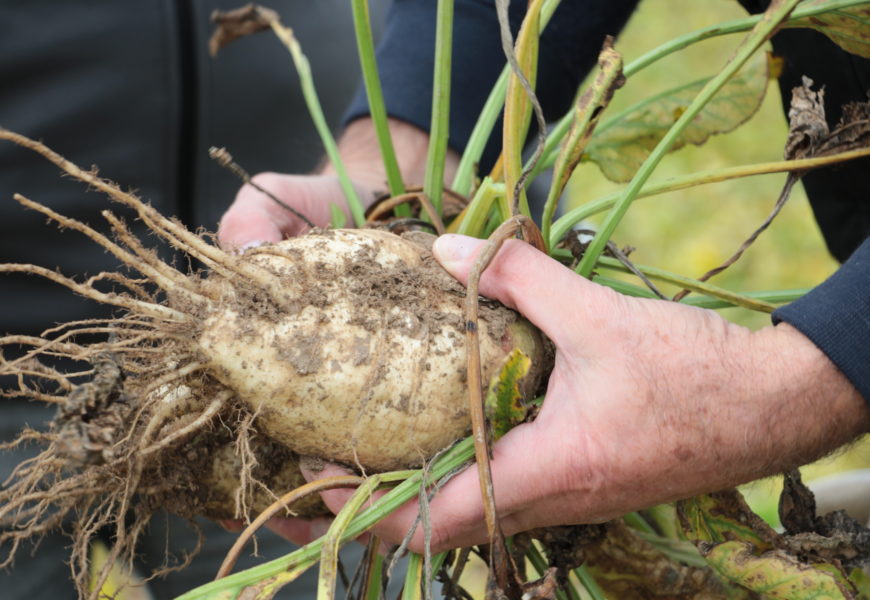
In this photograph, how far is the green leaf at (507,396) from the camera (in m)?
0.93

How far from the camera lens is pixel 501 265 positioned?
3.39 feet

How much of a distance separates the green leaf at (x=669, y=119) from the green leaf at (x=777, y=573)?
72cm

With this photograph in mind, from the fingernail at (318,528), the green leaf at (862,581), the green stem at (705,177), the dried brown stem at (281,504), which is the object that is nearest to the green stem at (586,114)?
the green stem at (705,177)

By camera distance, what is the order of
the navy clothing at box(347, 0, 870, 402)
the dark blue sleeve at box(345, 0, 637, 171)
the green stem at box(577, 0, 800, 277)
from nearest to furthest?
1. the green stem at box(577, 0, 800, 277)
2. the navy clothing at box(347, 0, 870, 402)
3. the dark blue sleeve at box(345, 0, 637, 171)

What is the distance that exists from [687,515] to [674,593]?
226 mm

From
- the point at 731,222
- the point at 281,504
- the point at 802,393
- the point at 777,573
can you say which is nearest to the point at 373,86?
the point at 281,504

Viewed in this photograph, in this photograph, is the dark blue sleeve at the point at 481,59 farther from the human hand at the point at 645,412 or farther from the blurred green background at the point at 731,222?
the blurred green background at the point at 731,222

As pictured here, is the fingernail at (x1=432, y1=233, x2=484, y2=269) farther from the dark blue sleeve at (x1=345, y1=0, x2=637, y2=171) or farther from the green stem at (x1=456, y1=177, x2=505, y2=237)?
the dark blue sleeve at (x1=345, y1=0, x2=637, y2=171)

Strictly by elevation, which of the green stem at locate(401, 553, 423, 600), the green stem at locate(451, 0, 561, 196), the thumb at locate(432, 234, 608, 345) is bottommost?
the green stem at locate(401, 553, 423, 600)

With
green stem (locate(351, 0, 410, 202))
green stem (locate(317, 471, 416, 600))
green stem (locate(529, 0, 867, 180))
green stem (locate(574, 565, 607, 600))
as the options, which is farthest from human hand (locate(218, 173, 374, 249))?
green stem (locate(574, 565, 607, 600))

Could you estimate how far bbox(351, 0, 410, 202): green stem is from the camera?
1229mm

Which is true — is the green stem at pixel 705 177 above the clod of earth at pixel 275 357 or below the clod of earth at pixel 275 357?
above

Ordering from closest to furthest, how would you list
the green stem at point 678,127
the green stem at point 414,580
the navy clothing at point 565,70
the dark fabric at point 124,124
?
the green stem at point 414,580
the green stem at point 678,127
the navy clothing at point 565,70
the dark fabric at point 124,124

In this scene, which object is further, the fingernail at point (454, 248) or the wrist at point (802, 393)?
the fingernail at point (454, 248)
